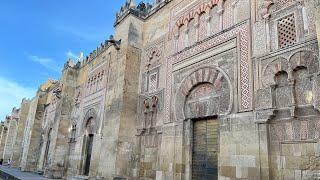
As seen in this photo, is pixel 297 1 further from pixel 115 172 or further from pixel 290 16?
pixel 115 172

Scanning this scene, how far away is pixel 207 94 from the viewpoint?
20.0 feet

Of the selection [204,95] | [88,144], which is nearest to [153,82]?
[204,95]

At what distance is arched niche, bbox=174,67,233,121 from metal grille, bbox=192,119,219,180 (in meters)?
0.26

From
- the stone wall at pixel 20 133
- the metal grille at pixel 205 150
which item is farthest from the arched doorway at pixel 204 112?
the stone wall at pixel 20 133

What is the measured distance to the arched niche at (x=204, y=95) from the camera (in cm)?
561

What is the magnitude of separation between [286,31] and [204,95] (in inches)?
84.2

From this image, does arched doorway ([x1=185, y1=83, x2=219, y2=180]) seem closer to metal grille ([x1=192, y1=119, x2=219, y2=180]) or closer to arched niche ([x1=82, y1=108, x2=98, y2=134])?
metal grille ([x1=192, y1=119, x2=219, y2=180])

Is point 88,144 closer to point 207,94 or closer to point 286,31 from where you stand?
point 207,94

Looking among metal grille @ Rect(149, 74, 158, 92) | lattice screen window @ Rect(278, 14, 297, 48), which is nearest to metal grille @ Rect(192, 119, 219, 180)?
metal grille @ Rect(149, 74, 158, 92)

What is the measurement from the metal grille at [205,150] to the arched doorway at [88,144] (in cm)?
518

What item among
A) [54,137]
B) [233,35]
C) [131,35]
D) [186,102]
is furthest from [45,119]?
[233,35]

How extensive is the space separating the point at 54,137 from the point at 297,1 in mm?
10922

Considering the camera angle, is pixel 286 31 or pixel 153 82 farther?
pixel 153 82

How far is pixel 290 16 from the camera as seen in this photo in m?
4.82
